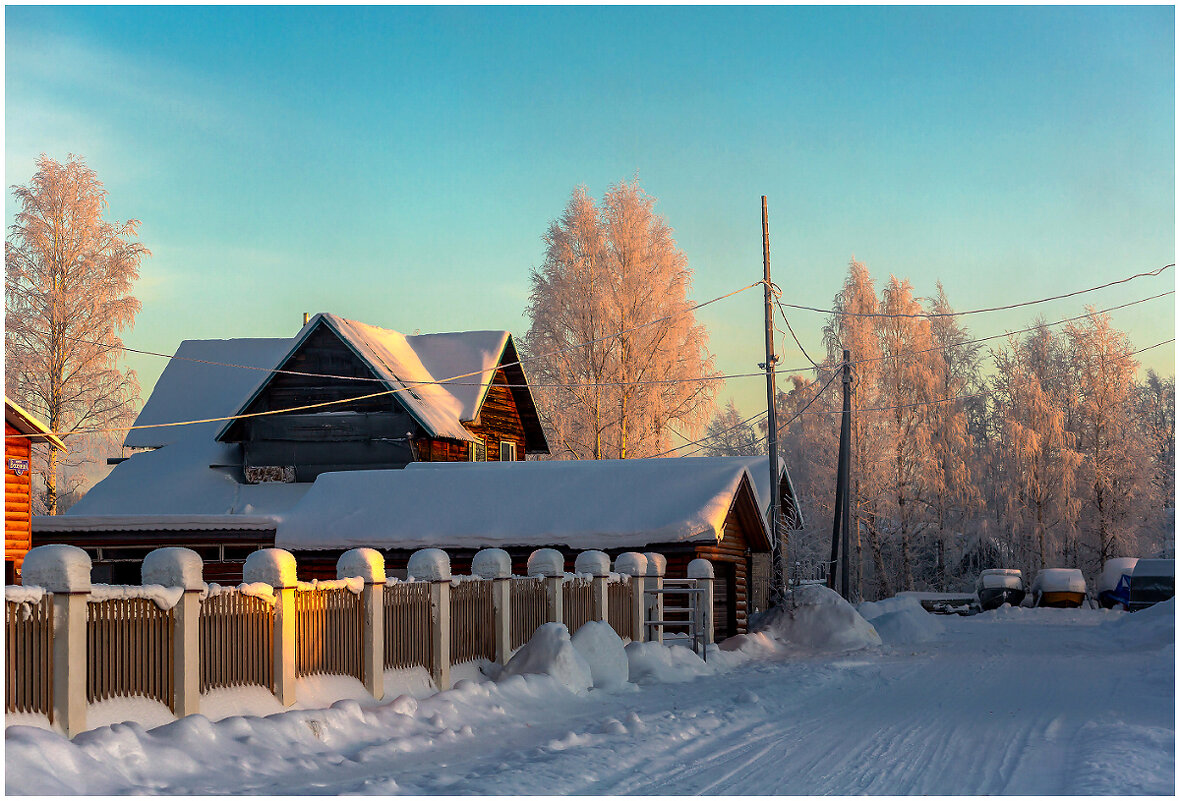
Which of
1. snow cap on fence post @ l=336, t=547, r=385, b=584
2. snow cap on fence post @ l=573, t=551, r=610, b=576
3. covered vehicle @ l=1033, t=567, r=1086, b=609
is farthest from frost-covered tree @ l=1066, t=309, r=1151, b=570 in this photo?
snow cap on fence post @ l=336, t=547, r=385, b=584

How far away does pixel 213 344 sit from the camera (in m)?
39.8

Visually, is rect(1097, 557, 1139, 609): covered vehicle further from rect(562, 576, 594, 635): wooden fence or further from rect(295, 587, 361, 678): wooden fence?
rect(295, 587, 361, 678): wooden fence

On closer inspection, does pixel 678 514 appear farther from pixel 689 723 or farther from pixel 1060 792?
pixel 1060 792

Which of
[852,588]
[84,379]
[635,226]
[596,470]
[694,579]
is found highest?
[635,226]

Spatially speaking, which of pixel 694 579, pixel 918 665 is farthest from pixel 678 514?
pixel 918 665

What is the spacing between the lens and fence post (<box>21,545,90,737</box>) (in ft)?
29.0

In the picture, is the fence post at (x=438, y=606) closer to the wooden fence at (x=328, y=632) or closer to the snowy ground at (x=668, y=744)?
the snowy ground at (x=668, y=744)

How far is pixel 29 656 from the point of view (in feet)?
28.6

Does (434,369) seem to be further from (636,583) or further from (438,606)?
(438,606)

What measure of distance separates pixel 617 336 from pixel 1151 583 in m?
19.5

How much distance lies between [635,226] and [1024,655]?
77.1 feet

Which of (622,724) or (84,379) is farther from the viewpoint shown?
(84,379)

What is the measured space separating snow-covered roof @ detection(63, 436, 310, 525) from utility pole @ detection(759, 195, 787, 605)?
1332 cm

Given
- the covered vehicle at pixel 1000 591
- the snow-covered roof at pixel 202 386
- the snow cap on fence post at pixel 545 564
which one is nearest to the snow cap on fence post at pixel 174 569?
the snow cap on fence post at pixel 545 564
